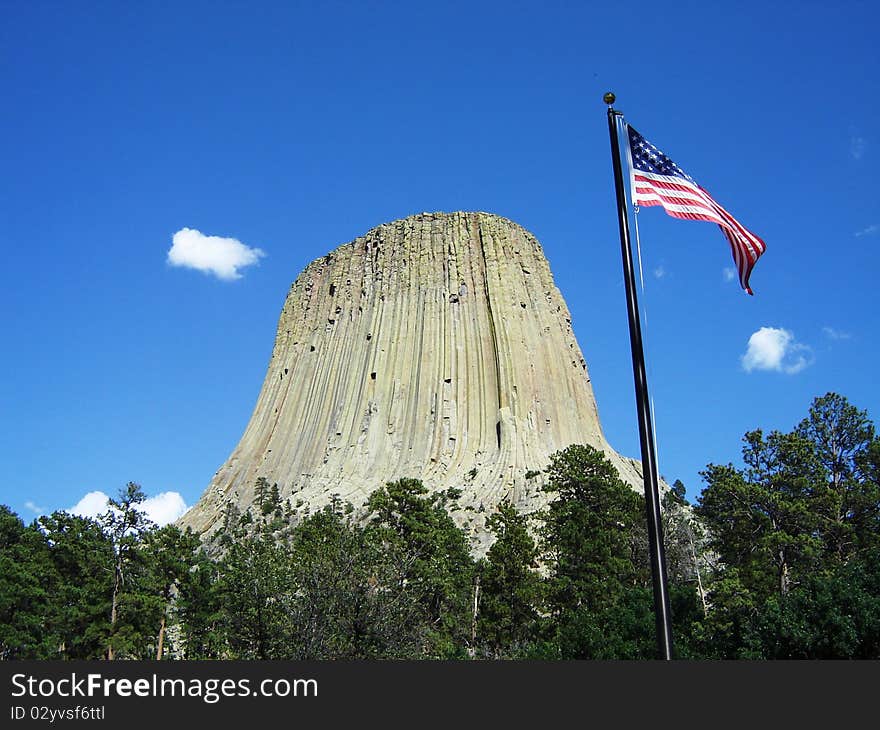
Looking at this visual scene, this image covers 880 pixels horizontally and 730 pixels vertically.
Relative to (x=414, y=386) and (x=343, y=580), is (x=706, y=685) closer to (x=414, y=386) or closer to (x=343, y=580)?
(x=343, y=580)

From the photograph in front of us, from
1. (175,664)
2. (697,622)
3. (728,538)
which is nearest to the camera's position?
(175,664)

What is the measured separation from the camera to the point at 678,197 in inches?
513

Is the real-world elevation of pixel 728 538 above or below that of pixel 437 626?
above

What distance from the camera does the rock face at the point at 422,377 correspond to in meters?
71.9

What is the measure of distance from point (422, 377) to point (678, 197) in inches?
2520

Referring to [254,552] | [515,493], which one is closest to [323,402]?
[515,493]

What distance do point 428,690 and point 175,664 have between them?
12.1ft

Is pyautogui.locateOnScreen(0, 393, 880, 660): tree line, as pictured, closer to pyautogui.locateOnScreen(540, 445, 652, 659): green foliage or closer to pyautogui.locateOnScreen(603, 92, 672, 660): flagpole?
pyautogui.locateOnScreen(540, 445, 652, 659): green foliage

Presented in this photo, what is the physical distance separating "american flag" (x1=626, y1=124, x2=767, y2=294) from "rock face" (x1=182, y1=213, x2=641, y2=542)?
5289 centimetres

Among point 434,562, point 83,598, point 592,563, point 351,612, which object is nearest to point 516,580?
point 592,563

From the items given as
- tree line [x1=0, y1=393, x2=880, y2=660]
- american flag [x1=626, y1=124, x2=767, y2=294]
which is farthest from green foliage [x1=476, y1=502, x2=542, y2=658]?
american flag [x1=626, y1=124, x2=767, y2=294]

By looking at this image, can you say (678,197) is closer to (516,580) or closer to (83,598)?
(516,580)

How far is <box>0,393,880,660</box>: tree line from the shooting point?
25281mm

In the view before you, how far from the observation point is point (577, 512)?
39.6 m
